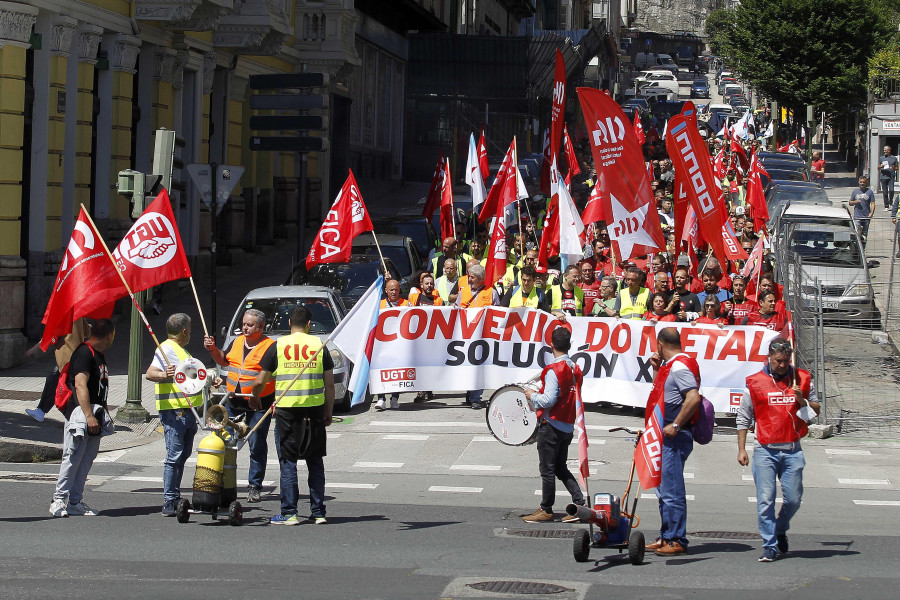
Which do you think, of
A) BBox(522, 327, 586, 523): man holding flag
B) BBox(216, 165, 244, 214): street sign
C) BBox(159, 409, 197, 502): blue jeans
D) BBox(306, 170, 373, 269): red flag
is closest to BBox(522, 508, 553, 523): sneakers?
BBox(522, 327, 586, 523): man holding flag

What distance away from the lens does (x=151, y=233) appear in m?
11.7

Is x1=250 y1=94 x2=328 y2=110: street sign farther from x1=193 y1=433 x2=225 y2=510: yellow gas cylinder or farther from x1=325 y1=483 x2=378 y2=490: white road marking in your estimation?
x1=193 y1=433 x2=225 y2=510: yellow gas cylinder

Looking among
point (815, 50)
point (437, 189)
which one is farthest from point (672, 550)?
point (815, 50)

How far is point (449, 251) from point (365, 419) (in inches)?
151

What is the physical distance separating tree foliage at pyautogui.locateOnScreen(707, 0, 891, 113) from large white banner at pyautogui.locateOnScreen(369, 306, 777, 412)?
39092 mm

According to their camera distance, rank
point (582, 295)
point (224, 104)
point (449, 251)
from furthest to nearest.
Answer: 1. point (224, 104)
2. point (449, 251)
3. point (582, 295)

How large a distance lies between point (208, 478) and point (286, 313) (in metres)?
6.74

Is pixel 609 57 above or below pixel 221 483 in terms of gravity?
above

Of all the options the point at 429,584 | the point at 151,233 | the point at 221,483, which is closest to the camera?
the point at 429,584

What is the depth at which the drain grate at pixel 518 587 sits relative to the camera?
8086 millimetres

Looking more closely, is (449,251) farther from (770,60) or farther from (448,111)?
(770,60)

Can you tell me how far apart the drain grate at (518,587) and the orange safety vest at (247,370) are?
127 inches

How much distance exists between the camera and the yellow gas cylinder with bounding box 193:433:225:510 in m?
9.89

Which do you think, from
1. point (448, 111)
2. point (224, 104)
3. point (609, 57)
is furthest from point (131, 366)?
point (609, 57)
